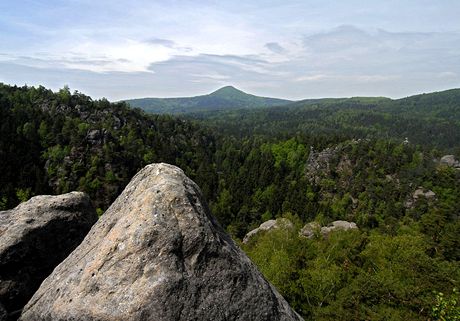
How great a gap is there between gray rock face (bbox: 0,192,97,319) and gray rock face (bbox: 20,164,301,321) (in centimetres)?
329

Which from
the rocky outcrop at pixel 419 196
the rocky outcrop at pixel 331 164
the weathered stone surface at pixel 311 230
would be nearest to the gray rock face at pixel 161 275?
the weathered stone surface at pixel 311 230

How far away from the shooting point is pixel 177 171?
10.7m

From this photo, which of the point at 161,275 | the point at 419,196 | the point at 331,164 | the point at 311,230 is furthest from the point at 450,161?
the point at 161,275

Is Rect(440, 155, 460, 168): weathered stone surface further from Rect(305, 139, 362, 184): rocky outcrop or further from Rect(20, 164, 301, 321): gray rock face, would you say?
Rect(20, 164, 301, 321): gray rock face

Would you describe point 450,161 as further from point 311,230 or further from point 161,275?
point 161,275

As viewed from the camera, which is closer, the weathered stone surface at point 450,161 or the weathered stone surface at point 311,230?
the weathered stone surface at point 311,230

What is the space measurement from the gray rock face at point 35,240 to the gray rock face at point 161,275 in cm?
329

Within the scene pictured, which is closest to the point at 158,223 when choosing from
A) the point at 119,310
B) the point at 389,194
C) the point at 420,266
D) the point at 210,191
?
the point at 119,310

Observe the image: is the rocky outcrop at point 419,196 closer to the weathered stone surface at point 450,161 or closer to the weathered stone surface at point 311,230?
the weathered stone surface at point 450,161

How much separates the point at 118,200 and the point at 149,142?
181 meters

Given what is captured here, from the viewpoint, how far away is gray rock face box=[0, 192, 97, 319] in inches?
482

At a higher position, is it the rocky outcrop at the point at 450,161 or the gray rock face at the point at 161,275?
the gray rock face at the point at 161,275

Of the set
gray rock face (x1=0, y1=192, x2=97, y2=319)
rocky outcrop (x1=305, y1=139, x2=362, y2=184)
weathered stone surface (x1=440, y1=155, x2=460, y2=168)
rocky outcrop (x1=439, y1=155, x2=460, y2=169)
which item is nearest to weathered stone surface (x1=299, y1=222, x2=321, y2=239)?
gray rock face (x1=0, y1=192, x2=97, y2=319)

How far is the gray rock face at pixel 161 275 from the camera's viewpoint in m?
8.02
